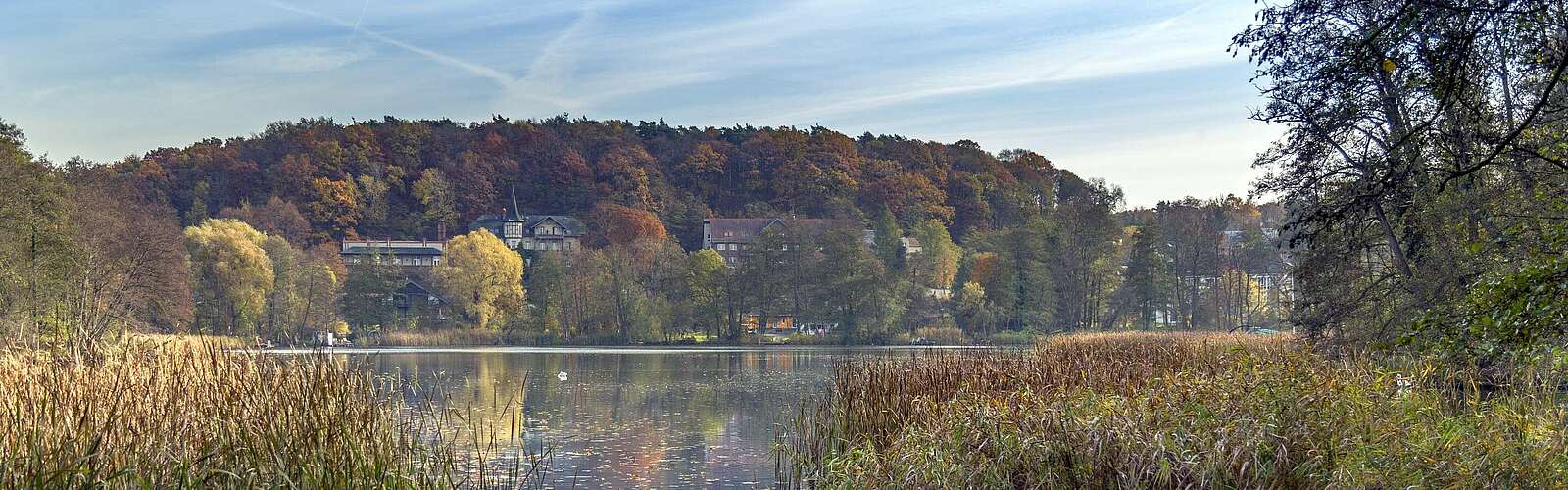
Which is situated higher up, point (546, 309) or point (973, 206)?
point (973, 206)

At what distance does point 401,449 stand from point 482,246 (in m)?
63.5

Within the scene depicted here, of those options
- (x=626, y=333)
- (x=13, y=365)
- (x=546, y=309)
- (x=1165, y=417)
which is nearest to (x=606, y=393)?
(x=13, y=365)

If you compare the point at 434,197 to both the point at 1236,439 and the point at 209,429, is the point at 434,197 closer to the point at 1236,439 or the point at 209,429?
the point at 209,429

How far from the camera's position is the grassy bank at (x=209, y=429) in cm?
622

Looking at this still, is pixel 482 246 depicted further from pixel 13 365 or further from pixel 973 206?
pixel 13 365

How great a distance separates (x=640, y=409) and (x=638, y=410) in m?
0.20

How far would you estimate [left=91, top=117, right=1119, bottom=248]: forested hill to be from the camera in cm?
8812

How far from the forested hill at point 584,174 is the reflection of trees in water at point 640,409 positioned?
54.9 m

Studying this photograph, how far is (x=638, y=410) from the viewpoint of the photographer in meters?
20.4

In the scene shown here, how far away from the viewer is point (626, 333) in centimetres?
5897

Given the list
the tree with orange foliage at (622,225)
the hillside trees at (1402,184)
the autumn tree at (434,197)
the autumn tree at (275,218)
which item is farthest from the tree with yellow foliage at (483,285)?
the hillside trees at (1402,184)

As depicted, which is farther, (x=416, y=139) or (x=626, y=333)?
(x=416, y=139)

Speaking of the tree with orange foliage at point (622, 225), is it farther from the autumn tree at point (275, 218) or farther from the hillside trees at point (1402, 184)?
the hillside trees at point (1402, 184)

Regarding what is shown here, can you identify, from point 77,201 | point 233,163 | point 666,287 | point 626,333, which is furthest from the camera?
point 233,163
